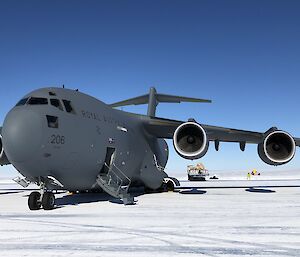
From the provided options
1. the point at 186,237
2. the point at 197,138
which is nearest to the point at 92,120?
the point at 197,138

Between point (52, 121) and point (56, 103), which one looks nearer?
point (52, 121)

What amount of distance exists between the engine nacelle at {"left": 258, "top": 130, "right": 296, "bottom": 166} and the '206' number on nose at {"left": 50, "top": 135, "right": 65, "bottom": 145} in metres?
9.11

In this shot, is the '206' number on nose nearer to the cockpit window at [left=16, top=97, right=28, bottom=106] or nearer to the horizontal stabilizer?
the cockpit window at [left=16, top=97, right=28, bottom=106]

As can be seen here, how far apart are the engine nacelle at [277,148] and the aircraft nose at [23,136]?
998 cm

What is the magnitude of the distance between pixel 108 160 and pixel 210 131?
562 cm

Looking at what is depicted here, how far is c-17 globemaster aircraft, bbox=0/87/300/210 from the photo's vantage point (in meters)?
10.1

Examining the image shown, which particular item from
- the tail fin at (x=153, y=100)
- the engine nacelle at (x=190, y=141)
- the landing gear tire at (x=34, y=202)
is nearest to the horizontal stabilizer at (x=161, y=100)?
the tail fin at (x=153, y=100)

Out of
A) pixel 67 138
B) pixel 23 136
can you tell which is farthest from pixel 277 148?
pixel 23 136

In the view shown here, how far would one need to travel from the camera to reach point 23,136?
386 inches

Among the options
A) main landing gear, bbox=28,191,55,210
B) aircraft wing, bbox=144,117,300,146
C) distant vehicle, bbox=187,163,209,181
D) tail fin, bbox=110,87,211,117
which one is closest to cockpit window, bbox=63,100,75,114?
main landing gear, bbox=28,191,55,210

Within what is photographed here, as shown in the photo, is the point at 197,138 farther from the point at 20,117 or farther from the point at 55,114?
the point at 20,117

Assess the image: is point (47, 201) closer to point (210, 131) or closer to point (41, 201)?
point (41, 201)

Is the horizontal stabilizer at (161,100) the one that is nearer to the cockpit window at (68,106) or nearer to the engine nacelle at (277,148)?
the engine nacelle at (277,148)

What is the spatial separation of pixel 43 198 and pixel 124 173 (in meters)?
4.77
